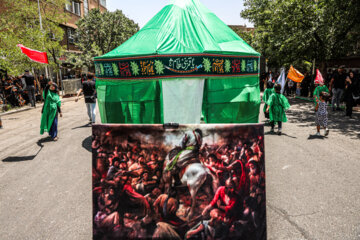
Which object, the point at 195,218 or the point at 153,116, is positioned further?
the point at 153,116

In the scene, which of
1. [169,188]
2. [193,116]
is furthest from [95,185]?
[193,116]

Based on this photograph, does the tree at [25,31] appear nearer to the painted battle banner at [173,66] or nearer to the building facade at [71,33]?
the building facade at [71,33]

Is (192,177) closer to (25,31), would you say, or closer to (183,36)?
(183,36)

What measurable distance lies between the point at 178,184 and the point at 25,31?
21329 mm

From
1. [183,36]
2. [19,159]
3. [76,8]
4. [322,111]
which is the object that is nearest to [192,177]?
[183,36]

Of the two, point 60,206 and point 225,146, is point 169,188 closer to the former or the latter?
point 225,146

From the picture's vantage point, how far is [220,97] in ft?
23.2

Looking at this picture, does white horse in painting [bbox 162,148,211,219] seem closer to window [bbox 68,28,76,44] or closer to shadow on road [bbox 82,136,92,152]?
shadow on road [bbox 82,136,92,152]

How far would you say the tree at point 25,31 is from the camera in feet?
53.2

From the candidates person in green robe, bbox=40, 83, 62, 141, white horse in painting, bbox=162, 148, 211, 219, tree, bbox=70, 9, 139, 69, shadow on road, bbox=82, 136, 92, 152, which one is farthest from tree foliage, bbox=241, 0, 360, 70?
tree, bbox=70, 9, 139, 69

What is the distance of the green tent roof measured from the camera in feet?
22.2

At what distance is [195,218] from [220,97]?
15.5ft

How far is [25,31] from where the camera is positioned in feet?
65.7

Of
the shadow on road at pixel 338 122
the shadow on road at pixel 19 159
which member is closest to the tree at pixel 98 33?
the shadow on road at pixel 338 122
